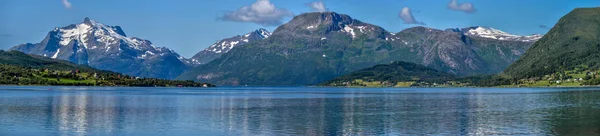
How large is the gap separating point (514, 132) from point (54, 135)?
1815 inches

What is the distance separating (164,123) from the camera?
253 ft

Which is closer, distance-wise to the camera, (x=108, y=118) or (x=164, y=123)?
(x=164, y=123)

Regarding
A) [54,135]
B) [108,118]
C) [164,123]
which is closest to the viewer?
[54,135]

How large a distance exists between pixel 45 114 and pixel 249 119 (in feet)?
96.9

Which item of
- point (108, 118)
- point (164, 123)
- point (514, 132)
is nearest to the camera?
point (514, 132)

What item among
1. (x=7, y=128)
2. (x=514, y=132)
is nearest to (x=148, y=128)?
(x=7, y=128)

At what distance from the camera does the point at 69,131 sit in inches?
2562

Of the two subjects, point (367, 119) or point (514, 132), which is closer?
point (514, 132)

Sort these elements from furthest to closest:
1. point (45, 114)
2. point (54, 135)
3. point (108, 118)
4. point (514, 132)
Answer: point (45, 114)
point (108, 118)
point (514, 132)
point (54, 135)

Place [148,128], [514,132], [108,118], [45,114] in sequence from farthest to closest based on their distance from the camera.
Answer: [45,114]
[108,118]
[148,128]
[514,132]

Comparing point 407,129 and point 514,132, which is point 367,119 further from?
point 514,132

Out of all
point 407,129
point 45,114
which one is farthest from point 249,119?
point 45,114

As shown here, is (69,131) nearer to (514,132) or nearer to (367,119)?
(367,119)

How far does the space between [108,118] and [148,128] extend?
16.3m
